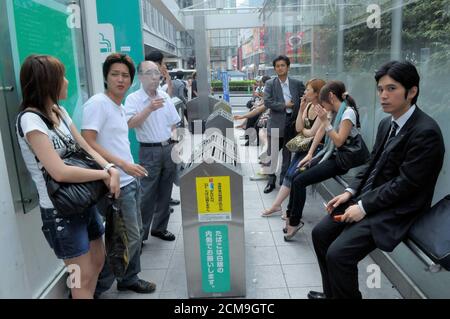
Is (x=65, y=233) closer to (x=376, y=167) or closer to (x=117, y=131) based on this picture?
(x=117, y=131)

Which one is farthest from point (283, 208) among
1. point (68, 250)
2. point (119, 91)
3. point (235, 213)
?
point (68, 250)

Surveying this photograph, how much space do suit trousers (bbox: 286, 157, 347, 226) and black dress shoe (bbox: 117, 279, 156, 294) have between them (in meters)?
1.52

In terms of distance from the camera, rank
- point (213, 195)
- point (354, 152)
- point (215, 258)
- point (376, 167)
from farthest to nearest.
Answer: point (354, 152), point (215, 258), point (213, 195), point (376, 167)

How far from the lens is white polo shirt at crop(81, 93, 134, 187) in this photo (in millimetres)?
2379

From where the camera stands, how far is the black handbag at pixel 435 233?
70.4 inches

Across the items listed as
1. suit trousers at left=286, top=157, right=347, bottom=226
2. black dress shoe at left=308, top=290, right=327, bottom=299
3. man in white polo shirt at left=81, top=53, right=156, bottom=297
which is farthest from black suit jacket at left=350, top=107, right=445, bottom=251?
man in white polo shirt at left=81, top=53, right=156, bottom=297

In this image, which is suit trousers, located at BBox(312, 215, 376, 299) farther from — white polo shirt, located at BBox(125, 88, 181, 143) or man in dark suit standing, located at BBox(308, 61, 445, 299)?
white polo shirt, located at BBox(125, 88, 181, 143)

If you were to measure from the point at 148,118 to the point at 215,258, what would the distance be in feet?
4.60

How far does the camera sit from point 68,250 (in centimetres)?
195

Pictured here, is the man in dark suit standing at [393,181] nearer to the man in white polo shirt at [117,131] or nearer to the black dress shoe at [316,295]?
the black dress shoe at [316,295]

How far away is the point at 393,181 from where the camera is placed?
2.11m

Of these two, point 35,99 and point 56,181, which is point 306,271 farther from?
point 35,99

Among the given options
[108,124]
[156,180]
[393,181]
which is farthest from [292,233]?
[108,124]

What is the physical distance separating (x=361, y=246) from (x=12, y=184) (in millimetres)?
2071
